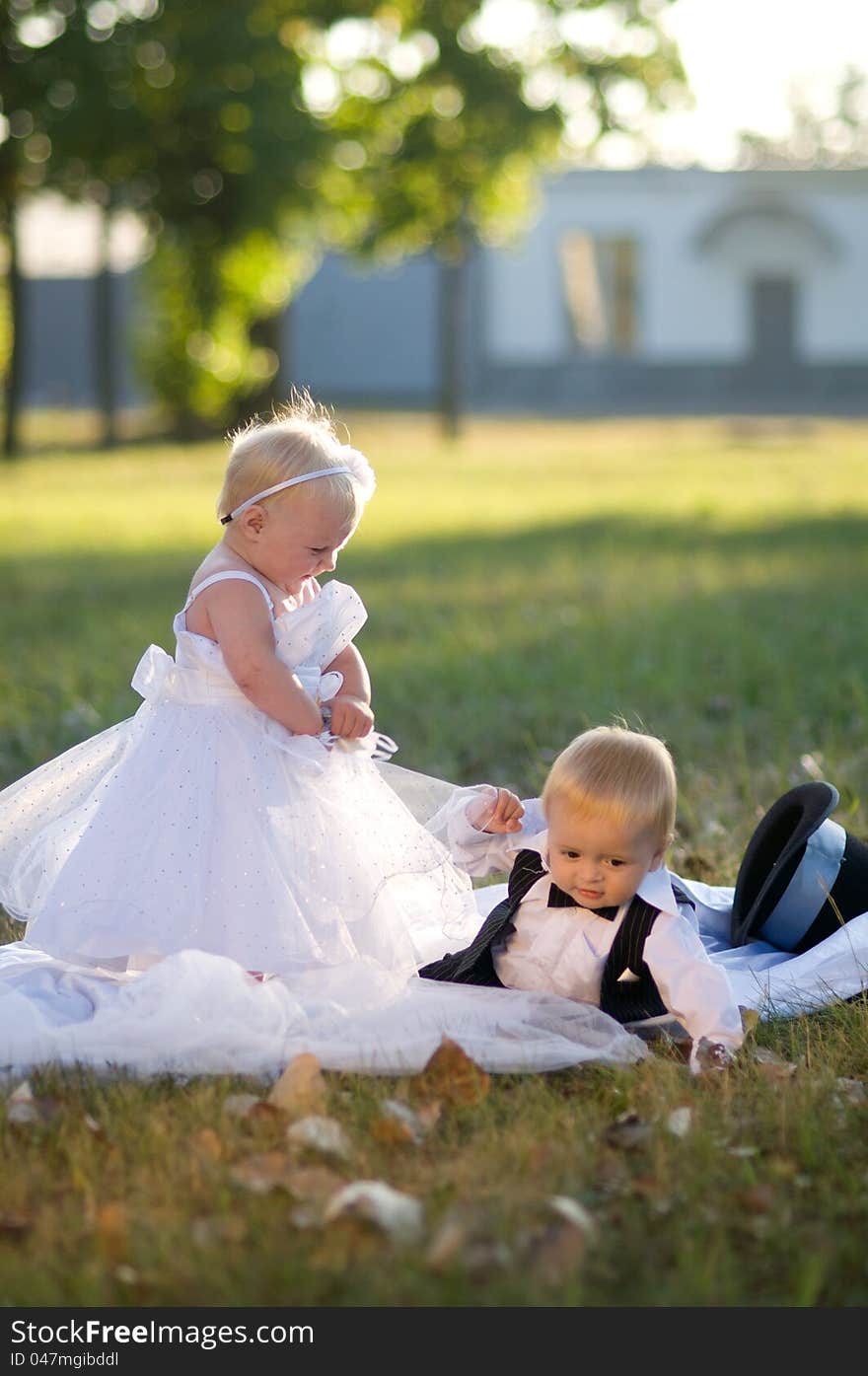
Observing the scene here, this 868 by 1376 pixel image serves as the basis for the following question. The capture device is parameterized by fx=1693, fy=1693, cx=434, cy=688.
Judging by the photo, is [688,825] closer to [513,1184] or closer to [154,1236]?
[513,1184]

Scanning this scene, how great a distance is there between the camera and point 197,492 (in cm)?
1900

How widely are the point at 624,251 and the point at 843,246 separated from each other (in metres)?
5.34

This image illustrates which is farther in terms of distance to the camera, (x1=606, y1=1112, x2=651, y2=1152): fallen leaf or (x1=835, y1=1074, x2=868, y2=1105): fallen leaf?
(x1=835, y1=1074, x2=868, y2=1105): fallen leaf

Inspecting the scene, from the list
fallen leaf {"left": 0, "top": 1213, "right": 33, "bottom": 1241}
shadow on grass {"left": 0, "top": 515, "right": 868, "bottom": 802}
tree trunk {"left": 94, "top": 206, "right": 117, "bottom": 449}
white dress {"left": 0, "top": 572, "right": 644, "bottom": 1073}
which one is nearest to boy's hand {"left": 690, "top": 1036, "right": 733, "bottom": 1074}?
white dress {"left": 0, "top": 572, "right": 644, "bottom": 1073}

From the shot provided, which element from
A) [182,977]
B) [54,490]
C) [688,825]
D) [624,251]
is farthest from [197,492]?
[624,251]

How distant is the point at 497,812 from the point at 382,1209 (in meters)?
1.36

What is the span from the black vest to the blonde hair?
0.91 metres

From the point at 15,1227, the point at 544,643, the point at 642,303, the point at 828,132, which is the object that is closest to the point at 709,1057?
the point at 15,1227

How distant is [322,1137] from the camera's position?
2910mm

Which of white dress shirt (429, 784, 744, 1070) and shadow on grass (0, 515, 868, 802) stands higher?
white dress shirt (429, 784, 744, 1070)

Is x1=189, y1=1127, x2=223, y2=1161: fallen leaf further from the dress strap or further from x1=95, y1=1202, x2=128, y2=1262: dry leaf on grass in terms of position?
the dress strap

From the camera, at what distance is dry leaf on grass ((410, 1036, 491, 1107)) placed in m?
3.18

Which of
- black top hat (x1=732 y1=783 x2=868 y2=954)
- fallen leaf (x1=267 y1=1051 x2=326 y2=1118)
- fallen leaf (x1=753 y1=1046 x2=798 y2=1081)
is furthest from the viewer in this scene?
black top hat (x1=732 y1=783 x2=868 y2=954)

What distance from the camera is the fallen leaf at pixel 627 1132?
294cm
